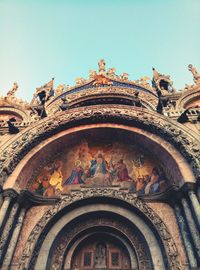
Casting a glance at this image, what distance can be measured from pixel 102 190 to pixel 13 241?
10.2 feet

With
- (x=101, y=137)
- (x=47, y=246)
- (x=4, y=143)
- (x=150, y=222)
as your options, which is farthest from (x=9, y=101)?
(x=150, y=222)

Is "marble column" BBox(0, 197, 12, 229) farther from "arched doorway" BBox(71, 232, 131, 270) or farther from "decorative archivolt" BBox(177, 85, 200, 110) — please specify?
"decorative archivolt" BBox(177, 85, 200, 110)

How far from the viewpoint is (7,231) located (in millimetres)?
6660

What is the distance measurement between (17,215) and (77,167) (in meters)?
2.85

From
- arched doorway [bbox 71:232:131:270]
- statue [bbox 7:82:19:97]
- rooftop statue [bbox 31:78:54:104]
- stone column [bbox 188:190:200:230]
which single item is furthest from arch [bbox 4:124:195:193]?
statue [bbox 7:82:19:97]

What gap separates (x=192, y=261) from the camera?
5914 mm

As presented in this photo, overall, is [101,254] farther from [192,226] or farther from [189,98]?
[189,98]

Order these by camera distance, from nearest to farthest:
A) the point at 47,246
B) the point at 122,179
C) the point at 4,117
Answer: the point at 47,246 < the point at 122,179 < the point at 4,117

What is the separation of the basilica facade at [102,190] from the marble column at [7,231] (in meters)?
0.03

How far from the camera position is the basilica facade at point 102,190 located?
6723mm

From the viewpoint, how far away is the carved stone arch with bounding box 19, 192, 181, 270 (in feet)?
21.2

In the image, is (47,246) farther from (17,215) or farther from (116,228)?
(116,228)

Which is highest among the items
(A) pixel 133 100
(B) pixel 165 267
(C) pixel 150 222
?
(A) pixel 133 100

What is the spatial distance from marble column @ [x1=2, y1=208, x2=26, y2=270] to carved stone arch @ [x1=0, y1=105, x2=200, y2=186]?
1.28 meters
